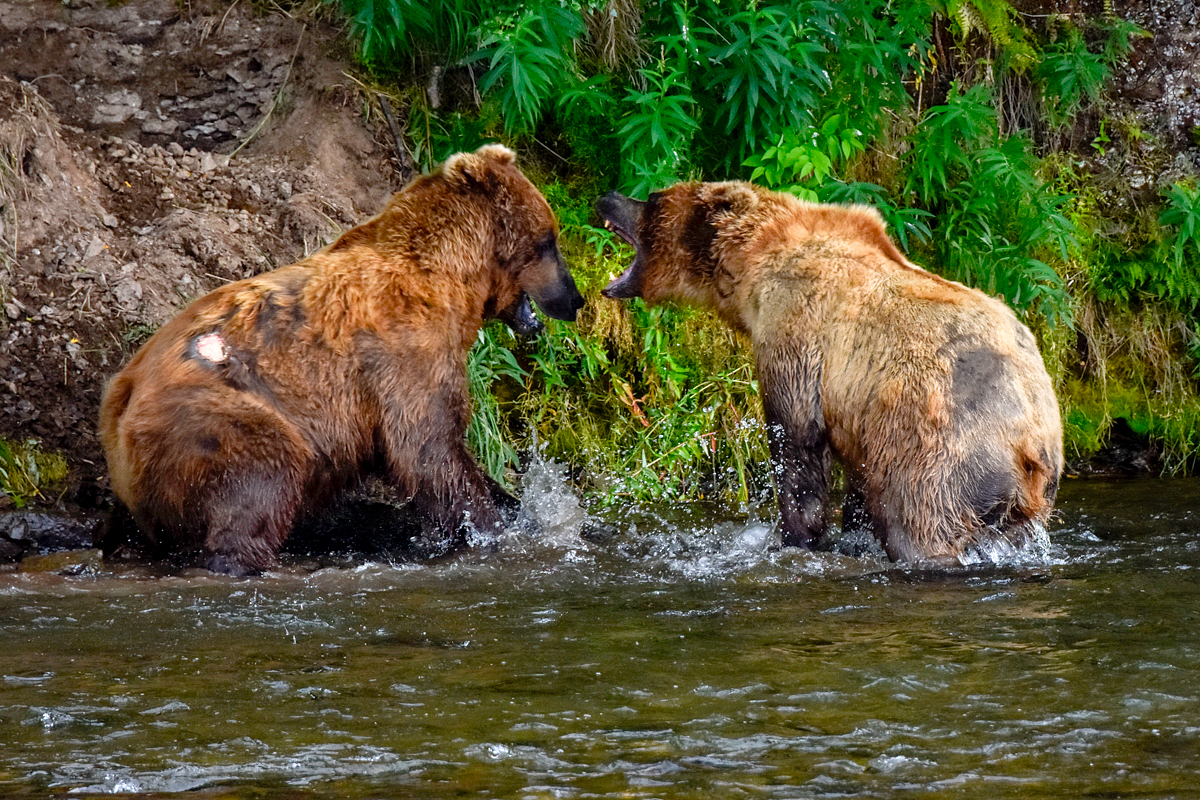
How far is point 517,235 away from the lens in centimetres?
663

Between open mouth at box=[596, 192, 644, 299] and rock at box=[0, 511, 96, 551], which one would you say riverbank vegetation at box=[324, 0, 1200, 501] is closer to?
open mouth at box=[596, 192, 644, 299]

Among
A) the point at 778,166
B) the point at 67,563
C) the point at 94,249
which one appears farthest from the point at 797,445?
the point at 94,249

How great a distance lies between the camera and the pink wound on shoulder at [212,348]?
5797 mm

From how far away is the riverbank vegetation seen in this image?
764 cm

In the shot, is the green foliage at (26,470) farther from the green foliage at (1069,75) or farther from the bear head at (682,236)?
the green foliage at (1069,75)

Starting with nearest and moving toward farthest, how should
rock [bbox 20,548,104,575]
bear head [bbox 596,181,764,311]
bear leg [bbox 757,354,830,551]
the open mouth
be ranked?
1. rock [bbox 20,548,104,575]
2. bear leg [bbox 757,354,830,551]
3. bear head [bbox 596,181,764,311]
4. the open mouth

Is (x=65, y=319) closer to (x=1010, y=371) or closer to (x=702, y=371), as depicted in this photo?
(x=702, y=371)

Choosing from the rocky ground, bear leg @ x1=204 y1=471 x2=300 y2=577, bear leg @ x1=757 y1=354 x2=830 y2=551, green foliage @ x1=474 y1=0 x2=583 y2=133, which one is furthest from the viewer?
green foliage @ x1=474 y1=0 x2=583 y2=133

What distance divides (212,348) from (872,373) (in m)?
2.83

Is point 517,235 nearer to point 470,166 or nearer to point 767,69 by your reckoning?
point 470,166

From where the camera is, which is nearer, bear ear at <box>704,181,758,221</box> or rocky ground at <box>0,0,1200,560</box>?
bear ear at <box>704,181,758,221</box>

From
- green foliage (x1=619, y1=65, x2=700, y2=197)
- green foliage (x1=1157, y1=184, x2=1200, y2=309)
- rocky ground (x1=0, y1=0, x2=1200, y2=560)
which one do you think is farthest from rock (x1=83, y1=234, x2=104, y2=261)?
green foliage (x1=1157, y1=184, x2=1200, y2=309)

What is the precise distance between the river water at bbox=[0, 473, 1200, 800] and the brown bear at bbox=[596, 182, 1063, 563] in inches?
12.6

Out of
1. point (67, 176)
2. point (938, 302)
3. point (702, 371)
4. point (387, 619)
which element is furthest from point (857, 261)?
point (67, 176)
